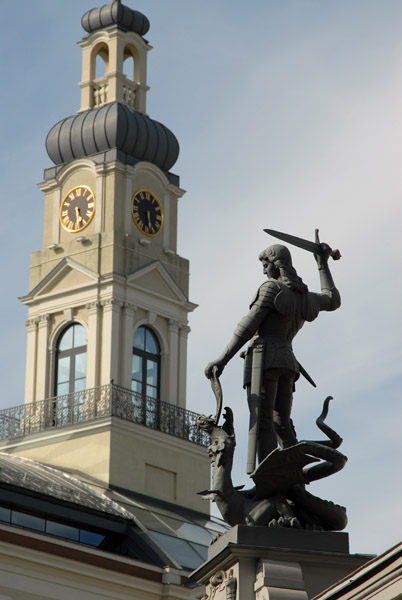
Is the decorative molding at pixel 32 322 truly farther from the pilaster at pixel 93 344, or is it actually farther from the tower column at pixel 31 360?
the pilaster at pixel 93 344

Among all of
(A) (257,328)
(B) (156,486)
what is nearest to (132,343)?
(B) (156,486)

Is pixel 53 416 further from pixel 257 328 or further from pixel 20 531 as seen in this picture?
pixel 257 328

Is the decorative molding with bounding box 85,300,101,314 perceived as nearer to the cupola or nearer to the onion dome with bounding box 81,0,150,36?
the cupola

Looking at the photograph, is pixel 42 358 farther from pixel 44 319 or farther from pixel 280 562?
pixel 280 562

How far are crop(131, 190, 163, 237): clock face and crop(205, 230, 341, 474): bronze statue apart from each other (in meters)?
35.5

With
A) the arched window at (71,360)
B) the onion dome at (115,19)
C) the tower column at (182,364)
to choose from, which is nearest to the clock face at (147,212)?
the tower column at (182,364)

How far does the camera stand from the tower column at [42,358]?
48.3m

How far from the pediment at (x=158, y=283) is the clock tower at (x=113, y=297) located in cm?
3

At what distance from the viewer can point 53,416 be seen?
155 ft

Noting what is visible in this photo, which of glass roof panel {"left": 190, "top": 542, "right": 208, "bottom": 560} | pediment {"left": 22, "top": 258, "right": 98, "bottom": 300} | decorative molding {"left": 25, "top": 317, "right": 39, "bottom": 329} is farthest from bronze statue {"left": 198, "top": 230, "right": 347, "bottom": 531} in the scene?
decorative molding {"left": 25, "top": 317, "right": 39, "bottom": 329}

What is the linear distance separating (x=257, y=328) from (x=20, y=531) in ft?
68.9

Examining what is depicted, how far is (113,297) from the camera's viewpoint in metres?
47.8

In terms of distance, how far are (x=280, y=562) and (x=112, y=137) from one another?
3826 centimetres

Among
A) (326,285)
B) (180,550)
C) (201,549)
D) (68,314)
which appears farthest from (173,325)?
(326,285)
